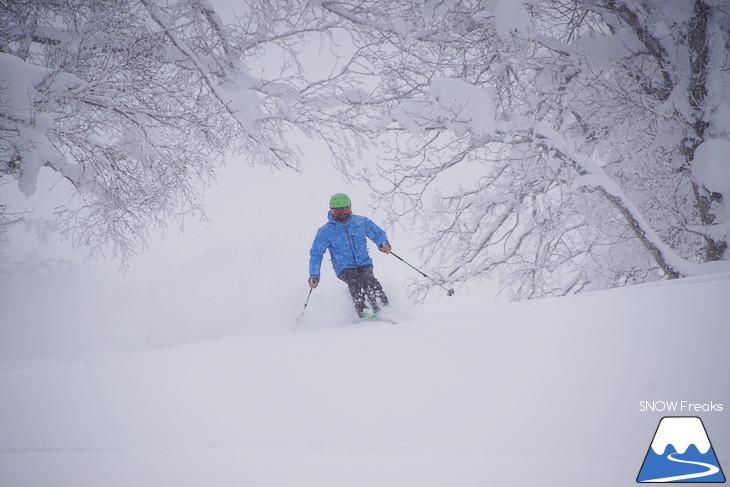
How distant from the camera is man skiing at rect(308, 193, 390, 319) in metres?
4.88

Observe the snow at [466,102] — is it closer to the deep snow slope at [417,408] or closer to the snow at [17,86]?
the deep snow slope at [417,408]

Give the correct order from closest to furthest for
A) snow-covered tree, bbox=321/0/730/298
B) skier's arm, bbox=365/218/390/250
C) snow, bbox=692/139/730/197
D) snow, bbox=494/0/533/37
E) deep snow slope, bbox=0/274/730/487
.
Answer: deep snow slope, bbox=0/274/730/487, snow, bbox=494/0/533/37, snow, bbox=692/139/730/197, snow-covered tree, bbox=321/0/730/298, skier's arm, bbox=365/218/390/250

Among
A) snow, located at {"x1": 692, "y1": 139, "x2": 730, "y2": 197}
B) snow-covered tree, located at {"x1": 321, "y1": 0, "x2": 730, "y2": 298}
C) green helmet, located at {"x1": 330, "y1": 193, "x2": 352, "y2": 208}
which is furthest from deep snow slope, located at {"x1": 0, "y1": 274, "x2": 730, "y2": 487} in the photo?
snow-covered tree, located at {"x1": 321, "y1": 0, "x2": 730, "y2": 298}

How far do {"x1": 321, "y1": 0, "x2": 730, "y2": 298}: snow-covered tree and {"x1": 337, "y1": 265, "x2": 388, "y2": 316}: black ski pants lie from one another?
1753 millimetres

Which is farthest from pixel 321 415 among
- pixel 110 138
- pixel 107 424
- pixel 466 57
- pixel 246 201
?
pixel 246 201

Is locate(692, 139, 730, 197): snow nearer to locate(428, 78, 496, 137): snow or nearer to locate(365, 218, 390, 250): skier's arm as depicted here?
locate(428, 78, 496, 137): snow

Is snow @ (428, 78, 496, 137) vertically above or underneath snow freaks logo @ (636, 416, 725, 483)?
above

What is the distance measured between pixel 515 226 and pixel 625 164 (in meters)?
2.11

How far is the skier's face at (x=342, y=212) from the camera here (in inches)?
192

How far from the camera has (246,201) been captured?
22.5 meters

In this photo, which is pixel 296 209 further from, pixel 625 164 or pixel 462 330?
pixel 462 330

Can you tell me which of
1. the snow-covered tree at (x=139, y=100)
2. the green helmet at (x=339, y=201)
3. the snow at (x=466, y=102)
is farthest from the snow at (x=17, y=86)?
the snow at (x=466, y=102)

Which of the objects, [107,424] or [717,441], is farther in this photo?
[107,424]

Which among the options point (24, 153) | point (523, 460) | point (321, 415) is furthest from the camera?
point (24, 153)
